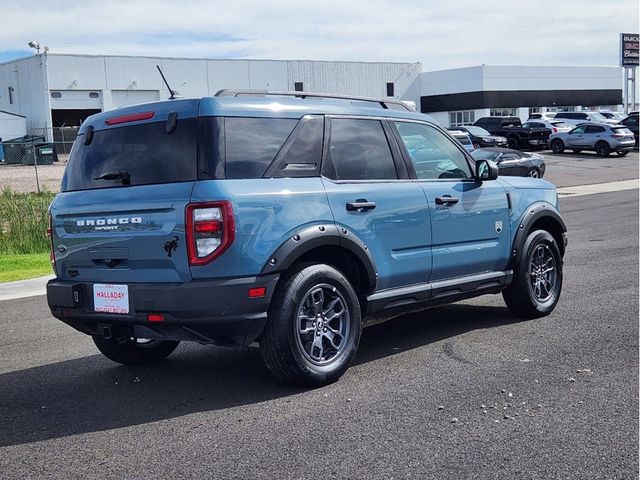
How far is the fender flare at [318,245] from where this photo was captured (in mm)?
5363

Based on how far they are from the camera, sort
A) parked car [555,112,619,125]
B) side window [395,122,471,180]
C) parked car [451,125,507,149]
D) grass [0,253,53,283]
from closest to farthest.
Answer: side window [395,122,471,180] → grass [0,253,53,283] → parked car [451,125,507,149] → parked car [555,112,619,125]

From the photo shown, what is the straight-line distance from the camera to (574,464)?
162 inches

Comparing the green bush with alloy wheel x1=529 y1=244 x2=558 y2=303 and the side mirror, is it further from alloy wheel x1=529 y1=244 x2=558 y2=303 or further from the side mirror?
the side mirror

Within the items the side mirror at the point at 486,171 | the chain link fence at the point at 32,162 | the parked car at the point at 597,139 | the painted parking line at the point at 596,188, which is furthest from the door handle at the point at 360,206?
the parked car at the point at 597,139

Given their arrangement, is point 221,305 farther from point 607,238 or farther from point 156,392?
point 607,238

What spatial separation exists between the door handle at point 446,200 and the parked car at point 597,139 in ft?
122

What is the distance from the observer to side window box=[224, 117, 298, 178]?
5398 mm

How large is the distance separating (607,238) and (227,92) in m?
9.98

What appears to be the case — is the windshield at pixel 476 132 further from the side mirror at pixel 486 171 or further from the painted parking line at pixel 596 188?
the side mirror at pixel 486 171

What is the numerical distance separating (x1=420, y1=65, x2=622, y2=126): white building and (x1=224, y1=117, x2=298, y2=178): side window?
217ft

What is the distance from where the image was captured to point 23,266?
13.7 meters

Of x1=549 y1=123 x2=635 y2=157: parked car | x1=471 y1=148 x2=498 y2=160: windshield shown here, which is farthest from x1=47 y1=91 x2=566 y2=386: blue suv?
x1=549 y1=123 x2=635 y2=157: parked car

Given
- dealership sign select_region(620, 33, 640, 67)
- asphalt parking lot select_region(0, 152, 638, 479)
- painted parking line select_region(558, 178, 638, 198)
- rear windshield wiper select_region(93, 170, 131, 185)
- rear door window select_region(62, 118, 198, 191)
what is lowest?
painted parking line select_region(558, 178, 638, 198)

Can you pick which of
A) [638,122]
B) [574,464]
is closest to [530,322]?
[574,464]
